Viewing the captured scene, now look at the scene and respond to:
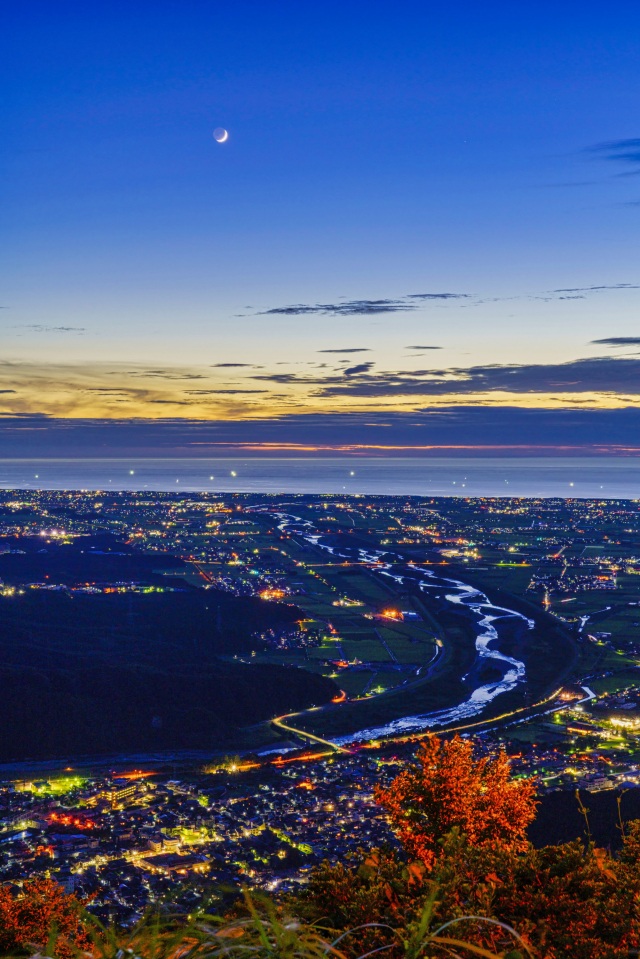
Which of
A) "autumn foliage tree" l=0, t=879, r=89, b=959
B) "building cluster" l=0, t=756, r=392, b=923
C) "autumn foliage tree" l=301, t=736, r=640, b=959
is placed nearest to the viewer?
"autumn foliage tree" l=301, t=736, r=640, b=959

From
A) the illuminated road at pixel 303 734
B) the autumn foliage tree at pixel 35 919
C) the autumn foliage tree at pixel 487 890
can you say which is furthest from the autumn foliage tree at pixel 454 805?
the illuminated road at pixel 303 734

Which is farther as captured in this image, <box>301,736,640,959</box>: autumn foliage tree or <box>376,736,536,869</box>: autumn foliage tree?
<box>376,736,536,869</box>: autumn foliage tree

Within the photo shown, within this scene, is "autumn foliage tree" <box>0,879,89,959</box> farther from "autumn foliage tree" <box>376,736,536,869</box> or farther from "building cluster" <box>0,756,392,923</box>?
"building cluster" <box>0,756,392,923</box>

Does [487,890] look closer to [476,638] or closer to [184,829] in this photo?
[184,829]

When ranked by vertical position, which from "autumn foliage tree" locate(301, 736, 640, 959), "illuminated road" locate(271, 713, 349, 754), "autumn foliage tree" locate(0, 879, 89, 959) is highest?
"autumn foliage tree" locate(301, 736, 640, 959)

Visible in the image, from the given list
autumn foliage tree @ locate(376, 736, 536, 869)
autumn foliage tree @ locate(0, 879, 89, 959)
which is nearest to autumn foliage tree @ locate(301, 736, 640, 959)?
autumn foliage tree @ locate(376, 736, 536, 869)

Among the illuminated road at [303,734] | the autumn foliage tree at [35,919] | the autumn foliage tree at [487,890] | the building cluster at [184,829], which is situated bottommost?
the illuminated road at [303,734]

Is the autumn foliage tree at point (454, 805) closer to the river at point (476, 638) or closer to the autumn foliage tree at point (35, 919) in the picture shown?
the autumn foliage tree at point (35, 919)

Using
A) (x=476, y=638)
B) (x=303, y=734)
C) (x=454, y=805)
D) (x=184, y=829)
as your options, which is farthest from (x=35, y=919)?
(x=476, y=638)
